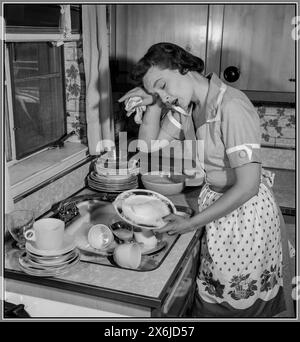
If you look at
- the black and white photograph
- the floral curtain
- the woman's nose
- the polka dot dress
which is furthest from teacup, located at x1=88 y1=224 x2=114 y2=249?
the floral curtain

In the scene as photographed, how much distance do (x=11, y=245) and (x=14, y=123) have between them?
1.81ft

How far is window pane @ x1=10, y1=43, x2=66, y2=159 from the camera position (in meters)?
1.73

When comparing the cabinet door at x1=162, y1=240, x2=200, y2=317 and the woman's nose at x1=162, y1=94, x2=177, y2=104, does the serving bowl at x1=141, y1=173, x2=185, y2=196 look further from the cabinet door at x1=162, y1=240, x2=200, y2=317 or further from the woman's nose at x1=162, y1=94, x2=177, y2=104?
the woman's nose at x1=162, y1=94, x2=177, y2=104

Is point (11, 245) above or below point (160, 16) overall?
below

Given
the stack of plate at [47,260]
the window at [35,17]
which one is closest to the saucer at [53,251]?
the stack of plate at [47,260]

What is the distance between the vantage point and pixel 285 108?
2430 mm

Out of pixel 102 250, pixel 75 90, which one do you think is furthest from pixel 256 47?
pixel 102 250

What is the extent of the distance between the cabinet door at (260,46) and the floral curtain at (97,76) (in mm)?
555

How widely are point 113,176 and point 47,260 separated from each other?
733 millimetres

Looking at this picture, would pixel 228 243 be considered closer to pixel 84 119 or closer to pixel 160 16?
pixel 84 119

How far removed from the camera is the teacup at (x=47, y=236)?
4.05 feet

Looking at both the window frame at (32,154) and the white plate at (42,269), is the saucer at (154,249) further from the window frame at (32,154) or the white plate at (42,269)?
the window frame at (32,154)

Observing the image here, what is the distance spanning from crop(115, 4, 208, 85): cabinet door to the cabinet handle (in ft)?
0.43

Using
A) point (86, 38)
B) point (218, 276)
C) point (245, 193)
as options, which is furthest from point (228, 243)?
point (86, 38)
